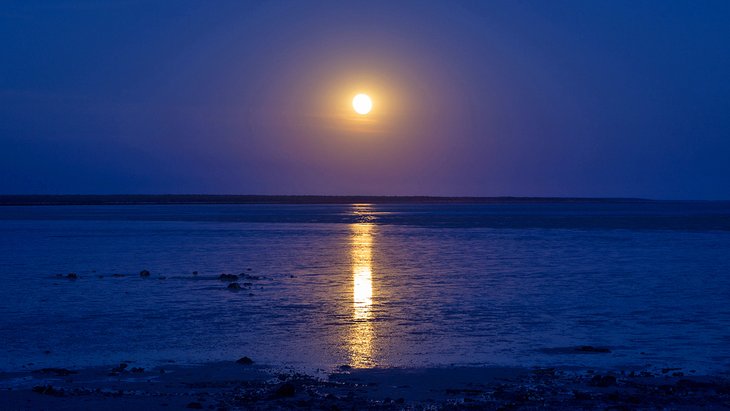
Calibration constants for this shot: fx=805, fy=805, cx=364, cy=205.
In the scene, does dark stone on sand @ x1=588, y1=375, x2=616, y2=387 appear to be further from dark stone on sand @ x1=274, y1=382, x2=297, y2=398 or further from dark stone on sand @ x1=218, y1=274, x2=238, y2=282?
dark stone on sand @ x1=218, y1=274, x2=238, y2=282

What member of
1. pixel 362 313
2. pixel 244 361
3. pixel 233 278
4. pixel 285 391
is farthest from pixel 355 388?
pixel 233 278

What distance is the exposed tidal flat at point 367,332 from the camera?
9852 millimetres

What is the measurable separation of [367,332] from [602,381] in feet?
15.7

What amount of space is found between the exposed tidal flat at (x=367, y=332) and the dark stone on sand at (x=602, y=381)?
0.09 ft

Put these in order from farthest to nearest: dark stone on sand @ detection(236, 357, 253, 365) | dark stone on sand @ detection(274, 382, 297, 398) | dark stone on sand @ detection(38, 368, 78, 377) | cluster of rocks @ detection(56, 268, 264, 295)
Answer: cluster of rocks @ detection(56, 268, 264, 295) < dark stone on sand @ detection(236, 357, 253, 365) < dark stone on sand @ detection(38, 368, 78, 377) < dark stone on sand @ detection(274, 382, 297, 398)

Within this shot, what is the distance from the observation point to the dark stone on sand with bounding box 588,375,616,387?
10.1 meters

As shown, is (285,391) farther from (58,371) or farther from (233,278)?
(233,278)

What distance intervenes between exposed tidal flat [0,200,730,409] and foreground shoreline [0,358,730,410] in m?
0.04

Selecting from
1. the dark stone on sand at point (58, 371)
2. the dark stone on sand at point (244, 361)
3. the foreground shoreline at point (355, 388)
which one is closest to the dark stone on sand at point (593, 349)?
Answer: the foreground shoreline at point (355, 388)

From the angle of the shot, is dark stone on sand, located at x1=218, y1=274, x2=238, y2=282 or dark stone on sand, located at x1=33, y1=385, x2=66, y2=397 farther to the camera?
dark stone on sand, located at x1=218, y1=274, x2=238, y2=282

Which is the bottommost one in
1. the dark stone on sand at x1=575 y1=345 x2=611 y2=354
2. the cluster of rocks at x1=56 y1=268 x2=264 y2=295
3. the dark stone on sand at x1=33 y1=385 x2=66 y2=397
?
the dark stone on sand at x1=575 y1=345 x2=611 y2=354

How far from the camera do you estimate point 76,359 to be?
38.7 feet

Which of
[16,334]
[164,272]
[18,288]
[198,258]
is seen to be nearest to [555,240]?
[198,258]

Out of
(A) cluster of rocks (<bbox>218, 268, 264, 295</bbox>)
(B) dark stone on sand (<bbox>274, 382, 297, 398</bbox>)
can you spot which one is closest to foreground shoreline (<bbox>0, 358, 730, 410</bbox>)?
(B) dark stone on sand (<bbox>274, 382, 297, 398</bbox>)
